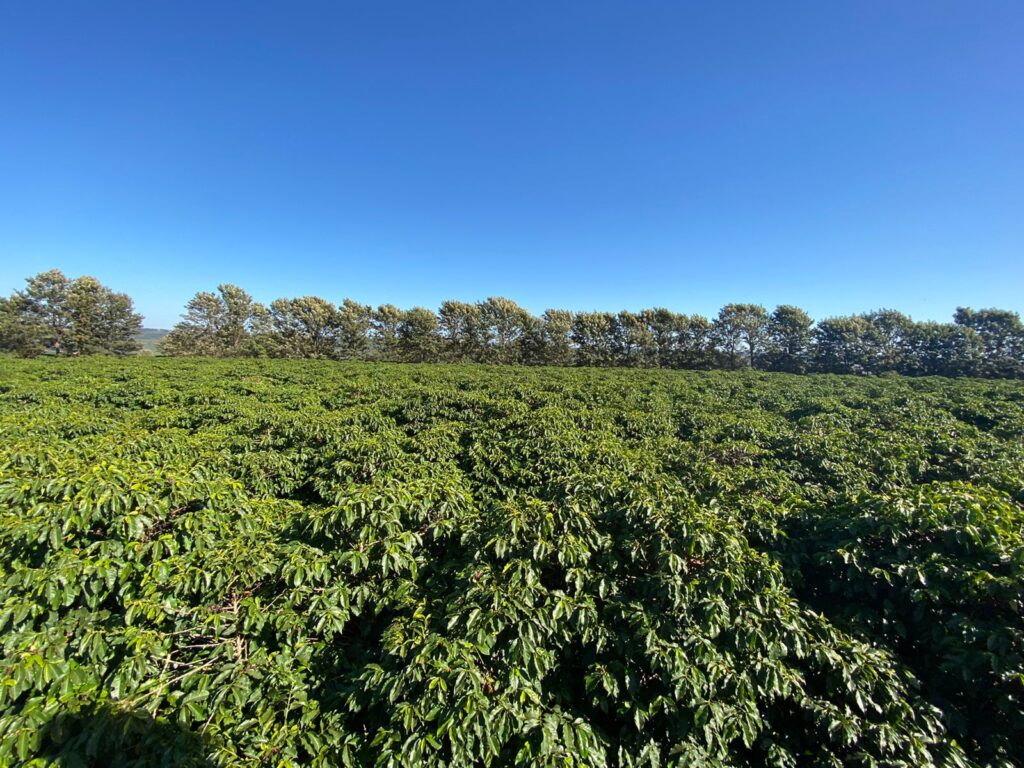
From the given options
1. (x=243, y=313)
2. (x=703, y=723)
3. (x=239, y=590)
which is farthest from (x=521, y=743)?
(x=243, y=313)

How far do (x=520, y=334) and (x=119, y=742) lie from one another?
52.5m

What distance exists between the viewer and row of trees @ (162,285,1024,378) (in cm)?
4909

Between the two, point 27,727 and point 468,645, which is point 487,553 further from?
point 27,727

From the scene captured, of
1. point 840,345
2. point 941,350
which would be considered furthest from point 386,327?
point 941,350

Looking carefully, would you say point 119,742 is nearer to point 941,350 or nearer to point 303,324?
point 303,324

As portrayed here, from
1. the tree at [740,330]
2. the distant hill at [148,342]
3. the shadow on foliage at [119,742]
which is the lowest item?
the shadow on foliage at [119,742]

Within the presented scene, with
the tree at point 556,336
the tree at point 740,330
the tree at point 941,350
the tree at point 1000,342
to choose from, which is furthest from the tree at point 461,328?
the tree at point 1000,342

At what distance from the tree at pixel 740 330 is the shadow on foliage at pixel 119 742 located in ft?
195

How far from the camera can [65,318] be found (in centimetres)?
4447

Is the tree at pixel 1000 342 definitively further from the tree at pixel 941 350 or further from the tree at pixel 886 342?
the tree at pixel 886 342

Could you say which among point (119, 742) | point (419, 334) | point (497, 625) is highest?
point (419, 334)

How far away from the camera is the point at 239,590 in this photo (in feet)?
13.2

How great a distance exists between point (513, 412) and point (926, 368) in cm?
5792

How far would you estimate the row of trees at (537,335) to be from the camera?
161 ft
